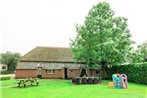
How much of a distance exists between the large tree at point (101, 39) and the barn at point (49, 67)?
8.64 meters

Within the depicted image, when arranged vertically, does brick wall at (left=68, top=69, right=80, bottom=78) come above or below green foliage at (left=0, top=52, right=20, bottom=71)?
below

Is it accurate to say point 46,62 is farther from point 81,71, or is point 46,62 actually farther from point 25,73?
→ point 81,71

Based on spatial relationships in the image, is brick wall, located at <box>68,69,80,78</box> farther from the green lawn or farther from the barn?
the green lawn

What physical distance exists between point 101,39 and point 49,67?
1520cm

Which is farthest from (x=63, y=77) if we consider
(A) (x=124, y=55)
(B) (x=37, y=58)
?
(A) (x=124, y=55)

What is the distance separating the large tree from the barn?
864 centimetres

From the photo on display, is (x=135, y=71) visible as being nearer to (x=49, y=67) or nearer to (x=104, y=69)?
(x=104, y=69)

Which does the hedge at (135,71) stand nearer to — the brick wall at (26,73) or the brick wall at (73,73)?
the brick wall at (73,73)

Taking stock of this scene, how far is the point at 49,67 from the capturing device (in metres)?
43.7

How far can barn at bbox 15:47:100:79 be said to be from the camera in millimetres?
43344

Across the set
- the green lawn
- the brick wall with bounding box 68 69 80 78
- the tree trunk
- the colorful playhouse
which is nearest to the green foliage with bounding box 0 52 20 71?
the brick wall with bounding box 68 69 80 78

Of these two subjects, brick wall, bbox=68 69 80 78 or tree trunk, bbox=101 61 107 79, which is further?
brick wall, bbox=68 69 80 78

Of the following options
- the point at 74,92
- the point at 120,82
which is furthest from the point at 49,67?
the point at 74,92

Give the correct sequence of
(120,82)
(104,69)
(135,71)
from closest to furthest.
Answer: (120,82)
(135,71)
(104,69)
